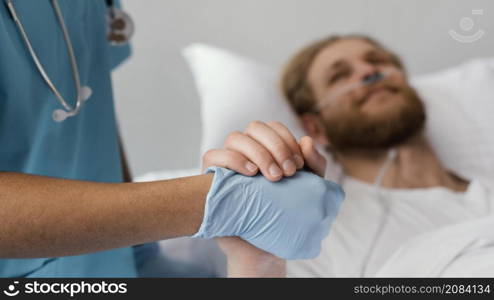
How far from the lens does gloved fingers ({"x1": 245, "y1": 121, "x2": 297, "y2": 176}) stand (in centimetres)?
67

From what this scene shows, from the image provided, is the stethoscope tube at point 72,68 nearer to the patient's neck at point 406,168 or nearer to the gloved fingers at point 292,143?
the gloved fingers at point 292,143

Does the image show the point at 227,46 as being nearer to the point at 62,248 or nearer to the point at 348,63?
the point at 348,63

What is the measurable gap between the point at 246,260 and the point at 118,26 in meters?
0.51

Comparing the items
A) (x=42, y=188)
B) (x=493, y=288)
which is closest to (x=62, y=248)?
(x=42, y=188)

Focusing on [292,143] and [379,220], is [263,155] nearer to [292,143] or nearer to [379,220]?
[292,143]

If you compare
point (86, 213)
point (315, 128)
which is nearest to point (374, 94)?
point (315, 128)

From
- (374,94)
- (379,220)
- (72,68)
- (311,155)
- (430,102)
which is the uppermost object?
(72,68)

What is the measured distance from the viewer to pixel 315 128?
1.57 meters

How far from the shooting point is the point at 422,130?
5.21 feet

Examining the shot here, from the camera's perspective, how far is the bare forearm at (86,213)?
58 centimetres

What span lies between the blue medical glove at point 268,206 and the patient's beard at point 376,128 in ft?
2.63

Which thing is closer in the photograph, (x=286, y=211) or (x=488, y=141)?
(x=286, y=211)

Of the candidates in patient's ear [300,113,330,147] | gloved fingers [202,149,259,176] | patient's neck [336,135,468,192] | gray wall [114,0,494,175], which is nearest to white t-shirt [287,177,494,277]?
patient's neck [336,135,468,192]

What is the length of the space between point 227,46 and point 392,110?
0.58 metres
